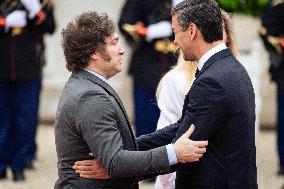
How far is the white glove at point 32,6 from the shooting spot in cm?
749

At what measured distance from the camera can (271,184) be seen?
761 centimetres

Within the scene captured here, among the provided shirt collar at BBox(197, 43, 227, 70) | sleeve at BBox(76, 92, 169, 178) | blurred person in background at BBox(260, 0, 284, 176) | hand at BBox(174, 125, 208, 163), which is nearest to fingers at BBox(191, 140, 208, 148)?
hand at BBox(174, 125, 208, 163)

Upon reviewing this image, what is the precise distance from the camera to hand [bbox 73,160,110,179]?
362 cm

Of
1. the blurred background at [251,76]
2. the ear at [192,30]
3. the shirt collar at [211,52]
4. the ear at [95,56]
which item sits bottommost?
the blurred background at [251,76]

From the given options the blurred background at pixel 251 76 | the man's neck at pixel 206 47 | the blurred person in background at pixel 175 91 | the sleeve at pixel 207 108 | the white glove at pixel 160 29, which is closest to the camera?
the sleeve at pixel 207 108

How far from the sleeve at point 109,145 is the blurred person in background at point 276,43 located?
3.99 m

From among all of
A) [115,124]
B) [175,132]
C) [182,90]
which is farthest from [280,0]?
[115,124]

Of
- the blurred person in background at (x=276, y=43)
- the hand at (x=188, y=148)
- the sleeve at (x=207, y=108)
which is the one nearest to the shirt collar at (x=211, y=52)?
the sleeve at (x=207, y=108)

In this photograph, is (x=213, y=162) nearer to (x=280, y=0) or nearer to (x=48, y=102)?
(x=280, y=0)

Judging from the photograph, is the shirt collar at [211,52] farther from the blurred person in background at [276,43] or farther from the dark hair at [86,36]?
the blurred person in background at [276,43]

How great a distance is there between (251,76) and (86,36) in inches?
222

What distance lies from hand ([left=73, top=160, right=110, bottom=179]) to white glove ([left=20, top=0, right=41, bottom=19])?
401cm

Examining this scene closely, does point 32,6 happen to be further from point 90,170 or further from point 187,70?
point 90,170

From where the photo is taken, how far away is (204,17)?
3.58 metres
